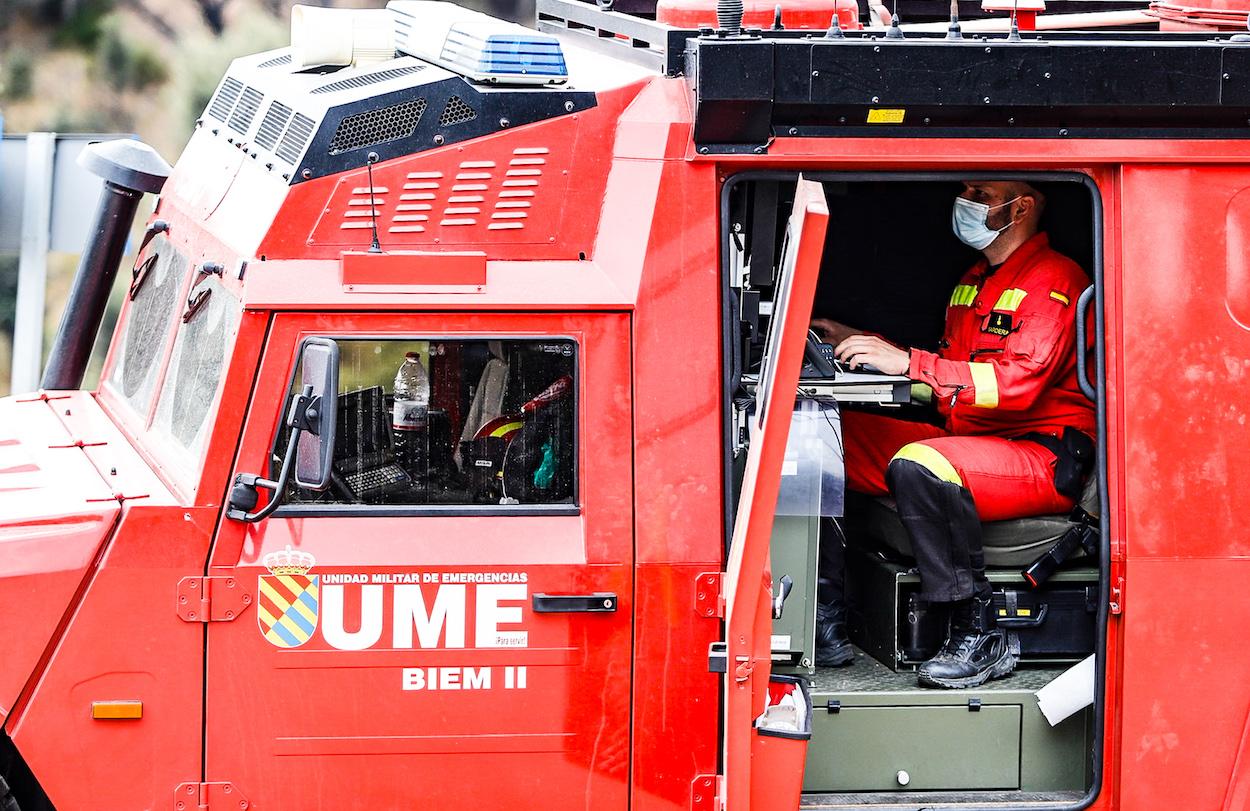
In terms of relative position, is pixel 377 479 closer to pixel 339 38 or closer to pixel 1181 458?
pixel 339 38

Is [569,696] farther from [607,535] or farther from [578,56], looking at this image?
[578,56]

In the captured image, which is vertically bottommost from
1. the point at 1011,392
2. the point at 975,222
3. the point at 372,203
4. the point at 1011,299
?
the point at 1011,392

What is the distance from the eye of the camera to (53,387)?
5582 mm

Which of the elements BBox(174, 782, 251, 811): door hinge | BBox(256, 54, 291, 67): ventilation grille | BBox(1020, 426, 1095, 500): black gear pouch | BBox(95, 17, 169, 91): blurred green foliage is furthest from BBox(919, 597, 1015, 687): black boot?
BBox(95, 17, 169, 91): blurred green foliage

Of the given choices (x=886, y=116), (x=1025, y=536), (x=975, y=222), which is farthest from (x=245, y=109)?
(x=1025, y=536)

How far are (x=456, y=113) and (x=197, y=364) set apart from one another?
991mm

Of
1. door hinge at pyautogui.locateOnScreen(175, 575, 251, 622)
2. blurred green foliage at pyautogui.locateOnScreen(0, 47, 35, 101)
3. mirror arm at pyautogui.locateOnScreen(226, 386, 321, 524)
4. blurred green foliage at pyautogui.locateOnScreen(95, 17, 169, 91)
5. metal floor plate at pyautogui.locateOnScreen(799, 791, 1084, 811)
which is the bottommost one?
metal floor plate at pyautogui.locateOnScreen(799, 791, 1084, 811)

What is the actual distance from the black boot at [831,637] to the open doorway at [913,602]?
0.03m

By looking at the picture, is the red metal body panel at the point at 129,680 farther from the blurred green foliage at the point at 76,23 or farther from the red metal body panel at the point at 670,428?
the blurred green foliage at the point at 76,23

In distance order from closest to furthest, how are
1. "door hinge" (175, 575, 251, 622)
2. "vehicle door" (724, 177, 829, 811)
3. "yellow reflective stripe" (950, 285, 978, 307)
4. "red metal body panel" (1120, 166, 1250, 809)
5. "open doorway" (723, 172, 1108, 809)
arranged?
"vehicle door" (724, 177, 829, 811)
"door hinge" (175, 575, 251, 622)
"red metal body panel" (1120, 166, 1250, 809)
"open doorway" (723, 172, 1108, 809)
"yellow reflective stripe" (950, 285, 978, 307)

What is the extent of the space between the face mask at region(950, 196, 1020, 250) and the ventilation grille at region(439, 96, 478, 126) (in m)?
1.66

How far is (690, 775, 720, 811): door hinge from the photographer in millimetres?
4180

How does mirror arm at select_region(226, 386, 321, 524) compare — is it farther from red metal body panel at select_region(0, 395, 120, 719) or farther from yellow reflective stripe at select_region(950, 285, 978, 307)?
yellow reflective stripe at select_region(950, 285, 978, 307)

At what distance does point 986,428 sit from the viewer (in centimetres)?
502
